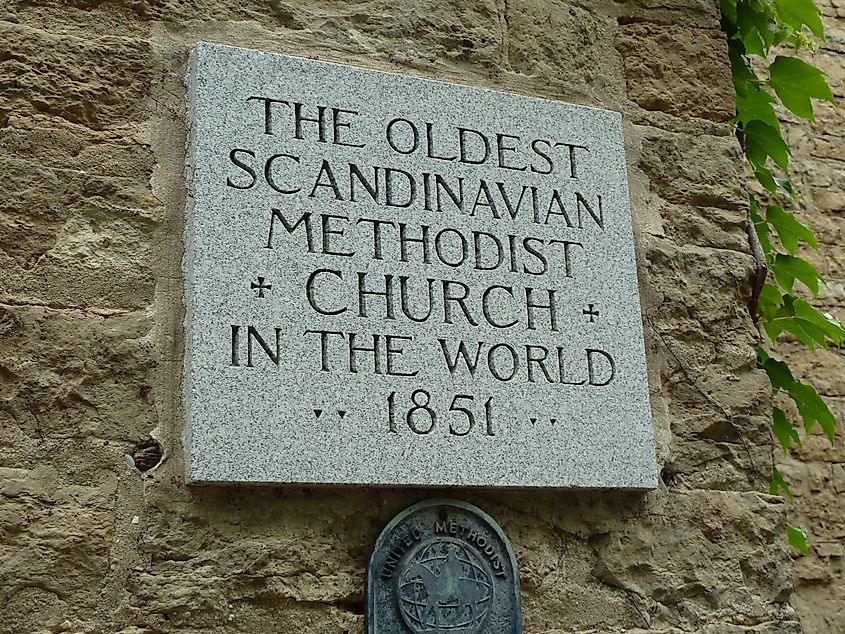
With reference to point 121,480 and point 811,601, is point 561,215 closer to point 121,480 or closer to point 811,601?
point 121,480

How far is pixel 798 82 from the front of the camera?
3.23 m

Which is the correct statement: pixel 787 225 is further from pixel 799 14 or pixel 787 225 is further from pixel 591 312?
pixel 591 312

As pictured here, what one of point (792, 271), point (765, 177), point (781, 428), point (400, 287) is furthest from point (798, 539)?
point (400, 287)

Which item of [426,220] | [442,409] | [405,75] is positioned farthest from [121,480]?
[405,75]

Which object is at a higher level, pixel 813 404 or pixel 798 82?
pixel 798 82

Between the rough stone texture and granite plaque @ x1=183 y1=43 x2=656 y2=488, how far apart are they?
6.39 ft

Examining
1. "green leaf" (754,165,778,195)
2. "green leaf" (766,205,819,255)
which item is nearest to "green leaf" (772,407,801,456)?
"green leaf" (766,205,819,255)

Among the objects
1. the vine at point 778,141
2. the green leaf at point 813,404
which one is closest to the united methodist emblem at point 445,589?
the vine at point 778,141

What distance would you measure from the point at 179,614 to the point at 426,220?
0.99 metres

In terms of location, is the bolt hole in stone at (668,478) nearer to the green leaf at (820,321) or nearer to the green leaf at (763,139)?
the green leaf at (820,321)

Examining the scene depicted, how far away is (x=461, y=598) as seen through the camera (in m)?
2.34

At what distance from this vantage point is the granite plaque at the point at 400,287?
7.46 ft

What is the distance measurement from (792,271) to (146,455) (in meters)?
2.01

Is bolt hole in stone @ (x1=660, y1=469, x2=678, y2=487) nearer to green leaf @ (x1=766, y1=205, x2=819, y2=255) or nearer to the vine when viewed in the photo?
the vine
